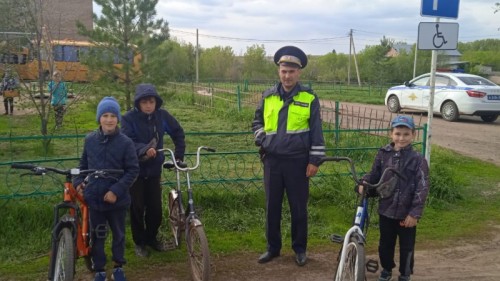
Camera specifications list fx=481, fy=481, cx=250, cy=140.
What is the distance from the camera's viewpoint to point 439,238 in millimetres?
4910

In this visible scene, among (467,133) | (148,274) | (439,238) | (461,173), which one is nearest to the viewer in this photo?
(148,274)

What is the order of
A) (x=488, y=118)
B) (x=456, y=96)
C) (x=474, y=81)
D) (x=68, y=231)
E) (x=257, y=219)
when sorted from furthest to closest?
(x=488, y=118), (x=474, y=81), (x=456, y=96), (x=257, y=219), (x=68, y=231)

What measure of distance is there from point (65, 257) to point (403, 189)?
2447mm

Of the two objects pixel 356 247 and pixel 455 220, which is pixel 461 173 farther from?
pixel 356 247

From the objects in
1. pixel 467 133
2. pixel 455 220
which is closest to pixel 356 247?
pixel 455 220

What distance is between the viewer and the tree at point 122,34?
1010cm

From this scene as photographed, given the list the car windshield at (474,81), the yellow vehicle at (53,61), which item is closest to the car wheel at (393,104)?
the car windshield at (474,81)

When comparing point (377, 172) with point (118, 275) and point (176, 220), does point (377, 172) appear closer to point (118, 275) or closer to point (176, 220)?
point (176, 220)

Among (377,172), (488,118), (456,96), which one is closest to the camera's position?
(377,172)

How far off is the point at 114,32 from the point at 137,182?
6.97 meters

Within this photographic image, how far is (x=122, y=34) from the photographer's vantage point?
1023cm

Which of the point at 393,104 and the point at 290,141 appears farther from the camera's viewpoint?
the point at 393,104

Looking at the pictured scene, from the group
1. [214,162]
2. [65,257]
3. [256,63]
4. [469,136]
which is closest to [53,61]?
[214,162]

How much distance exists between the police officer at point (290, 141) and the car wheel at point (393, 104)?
1303cm
